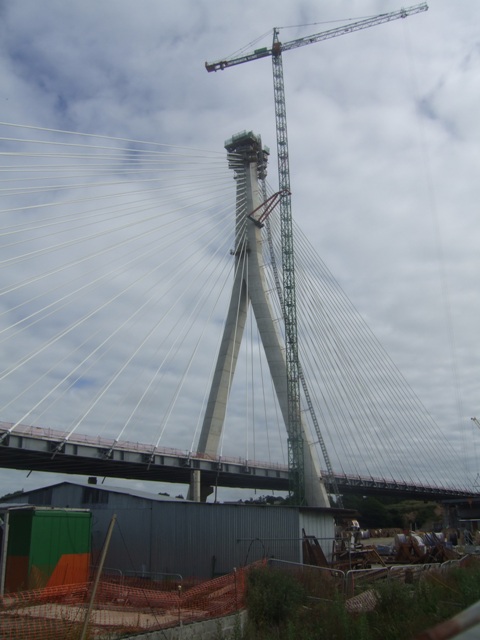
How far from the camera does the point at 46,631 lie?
39.7 feet

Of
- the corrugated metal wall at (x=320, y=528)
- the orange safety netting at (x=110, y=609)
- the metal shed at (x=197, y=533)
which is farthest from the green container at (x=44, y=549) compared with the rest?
the corrugated metal wall at (x=320, y=528)

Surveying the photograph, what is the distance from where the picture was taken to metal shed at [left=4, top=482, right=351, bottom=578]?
26.7m

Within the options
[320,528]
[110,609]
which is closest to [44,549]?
[110,609]

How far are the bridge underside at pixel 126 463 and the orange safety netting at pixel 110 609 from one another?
2728 cm

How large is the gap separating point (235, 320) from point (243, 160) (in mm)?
13979

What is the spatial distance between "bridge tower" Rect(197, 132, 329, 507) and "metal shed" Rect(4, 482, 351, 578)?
1621 centimetres

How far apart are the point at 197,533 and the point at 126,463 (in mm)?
25910

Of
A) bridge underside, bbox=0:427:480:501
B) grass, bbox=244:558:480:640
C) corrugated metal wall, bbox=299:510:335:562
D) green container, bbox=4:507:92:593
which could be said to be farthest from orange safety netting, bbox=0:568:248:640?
bridge underside, bbox=0:427:480:501

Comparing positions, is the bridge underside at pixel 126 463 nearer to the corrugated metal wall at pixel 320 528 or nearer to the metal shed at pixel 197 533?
the metal shed at pixel 197 533

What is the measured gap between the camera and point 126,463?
2051 inches

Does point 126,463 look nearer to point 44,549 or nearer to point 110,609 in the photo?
point 44,549

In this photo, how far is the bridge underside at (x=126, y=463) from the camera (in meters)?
44.7

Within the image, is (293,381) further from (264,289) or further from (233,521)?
(233,521)

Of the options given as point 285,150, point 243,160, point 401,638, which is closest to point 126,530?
point 401,638
